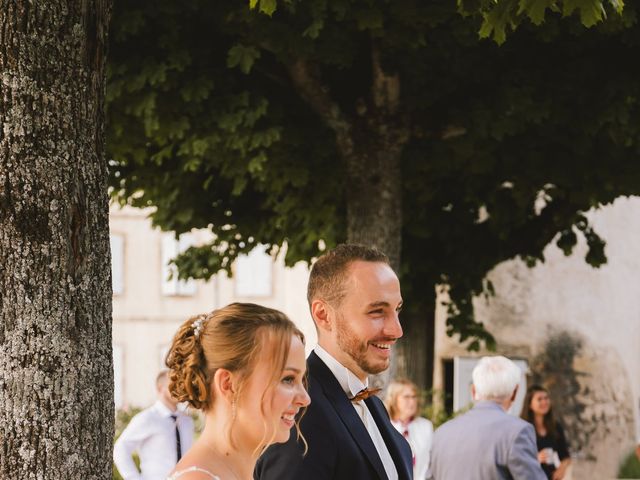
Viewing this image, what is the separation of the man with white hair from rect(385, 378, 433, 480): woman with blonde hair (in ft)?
11.5

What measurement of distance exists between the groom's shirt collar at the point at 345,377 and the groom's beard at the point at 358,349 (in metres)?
0.05

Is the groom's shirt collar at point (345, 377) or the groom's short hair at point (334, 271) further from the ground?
the groom's short hair at point (334, 271)

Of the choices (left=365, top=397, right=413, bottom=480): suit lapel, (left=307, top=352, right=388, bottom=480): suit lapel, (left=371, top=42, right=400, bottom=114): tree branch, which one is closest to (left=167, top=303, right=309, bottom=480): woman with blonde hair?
(left=307, top=352, right=388, bottom=480): suit lapel

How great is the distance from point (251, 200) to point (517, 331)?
680 centimetres

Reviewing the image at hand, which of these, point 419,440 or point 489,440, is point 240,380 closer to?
point 489,440

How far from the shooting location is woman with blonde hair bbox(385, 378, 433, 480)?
428 inches

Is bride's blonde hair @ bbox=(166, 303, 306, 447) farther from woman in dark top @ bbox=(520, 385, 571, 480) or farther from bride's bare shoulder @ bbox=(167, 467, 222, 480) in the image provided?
woman in dark top @ bbox=(520, 385, 571, 480)

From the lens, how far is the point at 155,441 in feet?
30.6

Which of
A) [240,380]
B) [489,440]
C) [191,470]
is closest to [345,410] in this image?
[240,380]

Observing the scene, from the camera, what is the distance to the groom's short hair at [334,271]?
14.8ft

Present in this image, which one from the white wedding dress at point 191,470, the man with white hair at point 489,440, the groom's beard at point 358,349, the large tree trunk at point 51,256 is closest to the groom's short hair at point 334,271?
the groom's beard at point 358,349

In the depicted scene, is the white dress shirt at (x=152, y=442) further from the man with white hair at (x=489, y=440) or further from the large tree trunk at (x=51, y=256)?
the large tree trunk at (x=51, y=256)

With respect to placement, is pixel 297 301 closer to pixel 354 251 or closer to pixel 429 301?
pixel 429 301

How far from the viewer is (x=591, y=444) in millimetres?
→ 19016
